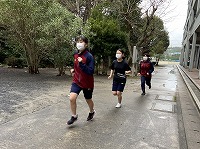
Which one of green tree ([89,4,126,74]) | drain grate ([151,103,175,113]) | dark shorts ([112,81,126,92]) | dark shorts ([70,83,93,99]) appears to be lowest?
drain grate ([151,103,175,113])

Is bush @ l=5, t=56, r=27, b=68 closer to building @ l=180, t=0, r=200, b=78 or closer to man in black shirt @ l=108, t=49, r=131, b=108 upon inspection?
man in black shirt @ l=108, t=49, r=131, b=108

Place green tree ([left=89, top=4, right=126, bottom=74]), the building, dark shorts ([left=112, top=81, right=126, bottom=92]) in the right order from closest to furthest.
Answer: dark shorts ([left=112, top=81, right=126, bottom=92])
green tree ([left=89, top=4, right=126, bottom=74])
the building

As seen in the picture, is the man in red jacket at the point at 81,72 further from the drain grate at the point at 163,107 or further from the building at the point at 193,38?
the building at the point at 193,38

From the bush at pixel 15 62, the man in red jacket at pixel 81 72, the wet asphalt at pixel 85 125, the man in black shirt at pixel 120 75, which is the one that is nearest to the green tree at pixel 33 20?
the bush at pixel 15 62

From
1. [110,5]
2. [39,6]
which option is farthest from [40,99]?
[110,5]

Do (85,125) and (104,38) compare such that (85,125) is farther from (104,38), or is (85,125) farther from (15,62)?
(15,62)

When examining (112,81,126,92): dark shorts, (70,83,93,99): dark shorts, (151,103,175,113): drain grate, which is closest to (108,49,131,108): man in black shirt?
(112,81,126,92): dark shorts

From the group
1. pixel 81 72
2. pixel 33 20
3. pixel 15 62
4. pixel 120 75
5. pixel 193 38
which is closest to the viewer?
pixel 81 72

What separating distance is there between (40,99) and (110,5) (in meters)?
12.2

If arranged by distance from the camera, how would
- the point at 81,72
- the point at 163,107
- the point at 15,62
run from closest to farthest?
1. the point at 81,72
2. the point at 163,107
3. the point at 15,62

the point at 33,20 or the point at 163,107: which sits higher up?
the point at 33,20

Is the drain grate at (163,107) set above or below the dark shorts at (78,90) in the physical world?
below

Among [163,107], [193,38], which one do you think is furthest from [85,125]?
[193,38]

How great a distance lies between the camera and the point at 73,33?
12828 mm
